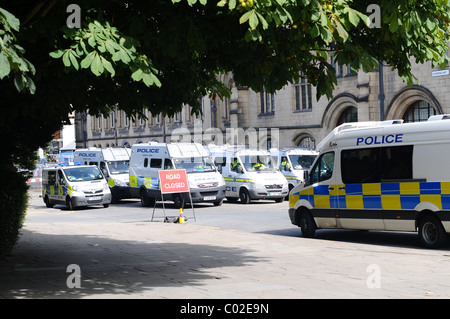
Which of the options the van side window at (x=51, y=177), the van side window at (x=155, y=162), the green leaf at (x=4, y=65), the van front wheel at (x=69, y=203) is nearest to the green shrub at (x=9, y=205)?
the green leaf at (x=4, y=65)

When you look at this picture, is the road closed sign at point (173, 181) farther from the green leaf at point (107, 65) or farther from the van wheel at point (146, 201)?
the green leaf at point (107, 65)

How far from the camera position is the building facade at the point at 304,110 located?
36.7m

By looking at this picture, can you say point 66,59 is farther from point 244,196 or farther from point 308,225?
point 244,196

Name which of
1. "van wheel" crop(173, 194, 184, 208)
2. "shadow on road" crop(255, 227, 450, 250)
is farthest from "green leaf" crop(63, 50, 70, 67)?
"van wheel" crop(173, 194, 184, 208)

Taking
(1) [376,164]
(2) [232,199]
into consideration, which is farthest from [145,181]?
(1) [376,164]

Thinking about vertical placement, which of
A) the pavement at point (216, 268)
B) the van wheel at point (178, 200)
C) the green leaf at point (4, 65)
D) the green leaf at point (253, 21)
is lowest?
the pavement at point (216, 268)

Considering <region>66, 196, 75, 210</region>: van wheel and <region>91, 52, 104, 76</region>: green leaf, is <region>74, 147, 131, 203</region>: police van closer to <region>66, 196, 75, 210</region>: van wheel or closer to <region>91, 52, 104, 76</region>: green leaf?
<region>66, 196, 75, 210</region>: van wheel

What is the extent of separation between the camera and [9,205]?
39.3 feet

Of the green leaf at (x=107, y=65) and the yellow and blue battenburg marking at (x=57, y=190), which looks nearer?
the green leaf at (x=107, y=65)

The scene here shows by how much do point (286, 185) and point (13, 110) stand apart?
736 inches

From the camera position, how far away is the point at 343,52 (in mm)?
8516

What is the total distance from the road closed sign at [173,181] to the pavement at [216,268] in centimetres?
377

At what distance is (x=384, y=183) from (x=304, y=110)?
108 ft
